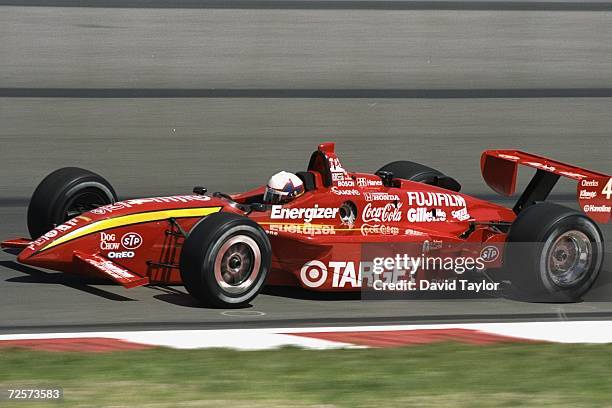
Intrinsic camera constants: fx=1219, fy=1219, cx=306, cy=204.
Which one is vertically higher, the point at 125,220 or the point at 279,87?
the point at 279,87

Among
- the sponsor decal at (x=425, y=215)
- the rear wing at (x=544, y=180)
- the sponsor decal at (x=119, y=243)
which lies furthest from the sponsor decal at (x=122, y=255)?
the rear wing at (x=544, y=180)

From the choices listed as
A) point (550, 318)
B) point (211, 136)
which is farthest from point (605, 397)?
point (211, 136)

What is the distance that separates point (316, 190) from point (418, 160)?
13.7 feet

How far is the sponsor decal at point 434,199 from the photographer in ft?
30.6

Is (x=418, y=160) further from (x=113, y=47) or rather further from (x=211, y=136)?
(x=113, y=47)

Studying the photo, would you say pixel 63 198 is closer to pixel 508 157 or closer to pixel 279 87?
pixel 508 157

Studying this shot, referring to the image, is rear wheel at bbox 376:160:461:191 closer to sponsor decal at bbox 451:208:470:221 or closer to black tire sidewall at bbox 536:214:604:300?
sponsor decal at bbox 451:208:470:221

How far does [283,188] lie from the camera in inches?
351

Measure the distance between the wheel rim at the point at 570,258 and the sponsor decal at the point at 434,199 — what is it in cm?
105

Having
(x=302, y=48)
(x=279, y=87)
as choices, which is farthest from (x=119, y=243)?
(x=302, y=48)

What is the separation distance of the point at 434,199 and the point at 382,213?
0.50m

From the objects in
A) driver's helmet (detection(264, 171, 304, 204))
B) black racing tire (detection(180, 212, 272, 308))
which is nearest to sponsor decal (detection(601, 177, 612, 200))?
driver's helmet (detection(264, 171, 304, 204))

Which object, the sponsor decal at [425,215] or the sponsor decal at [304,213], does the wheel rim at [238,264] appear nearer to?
the sponsor decal at [304,213]

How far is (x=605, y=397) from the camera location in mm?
5953
